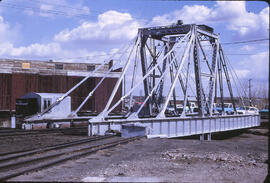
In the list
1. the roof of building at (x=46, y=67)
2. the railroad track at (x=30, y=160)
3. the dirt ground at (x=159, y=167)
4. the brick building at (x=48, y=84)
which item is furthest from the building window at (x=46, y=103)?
the dirt ground at (x=159, y=167)

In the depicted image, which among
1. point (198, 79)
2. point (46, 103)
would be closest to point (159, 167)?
point (198, 79)

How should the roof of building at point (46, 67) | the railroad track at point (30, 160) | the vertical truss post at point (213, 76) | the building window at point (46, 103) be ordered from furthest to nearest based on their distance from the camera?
the roof of building at point (46, 67) < the vertical truss post at point (213, 76) < the building window at point (46, 103) < the railroad track at point (30, 160)

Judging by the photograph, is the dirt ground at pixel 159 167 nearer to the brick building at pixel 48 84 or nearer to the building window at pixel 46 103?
the building window at pixel 46 103

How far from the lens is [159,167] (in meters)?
11.1

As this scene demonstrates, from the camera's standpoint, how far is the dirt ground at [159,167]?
9367 mm

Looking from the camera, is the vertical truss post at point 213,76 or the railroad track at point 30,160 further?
the vertical truss post at point 213,76

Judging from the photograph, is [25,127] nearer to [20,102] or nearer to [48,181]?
[20,102]

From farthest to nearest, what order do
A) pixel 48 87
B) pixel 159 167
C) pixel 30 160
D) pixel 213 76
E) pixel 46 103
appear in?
pixel 48 87 → pixel 213 76 → pixel 46 103 → pixel 30 160 → pixel 159 167

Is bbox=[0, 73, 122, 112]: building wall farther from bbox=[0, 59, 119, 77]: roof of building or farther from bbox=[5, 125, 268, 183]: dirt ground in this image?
bbox=[5, 125, 268, 183]: dirt ground

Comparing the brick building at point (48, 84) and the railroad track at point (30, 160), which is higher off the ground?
the brick building at point (48, 84)

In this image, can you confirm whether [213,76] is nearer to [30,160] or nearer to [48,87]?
[48,87]

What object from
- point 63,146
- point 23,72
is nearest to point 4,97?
point 23,72

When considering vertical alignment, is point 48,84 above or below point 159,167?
above

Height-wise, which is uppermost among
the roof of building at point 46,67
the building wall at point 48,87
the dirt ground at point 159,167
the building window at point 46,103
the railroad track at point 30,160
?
the roof of building at point 46,67
